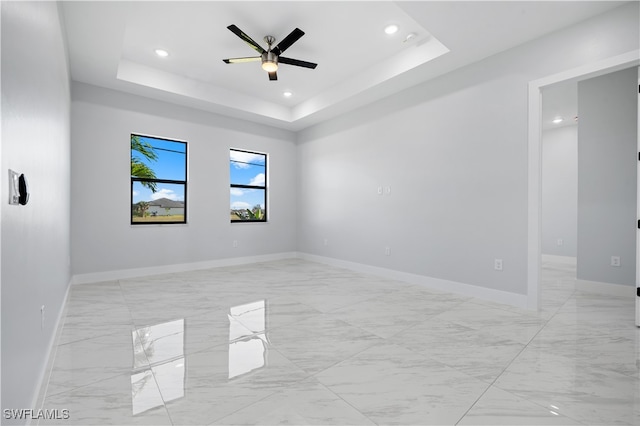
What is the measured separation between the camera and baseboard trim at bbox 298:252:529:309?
336 cm

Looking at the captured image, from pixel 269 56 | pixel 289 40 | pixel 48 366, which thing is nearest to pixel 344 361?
pixel 48 366

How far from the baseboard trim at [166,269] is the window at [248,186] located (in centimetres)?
78

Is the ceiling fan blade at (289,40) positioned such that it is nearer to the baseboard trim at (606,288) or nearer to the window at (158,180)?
the window at (158,180)

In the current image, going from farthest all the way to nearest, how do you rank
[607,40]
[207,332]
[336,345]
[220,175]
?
[220,175], [607,40], [207,332], [336,345]

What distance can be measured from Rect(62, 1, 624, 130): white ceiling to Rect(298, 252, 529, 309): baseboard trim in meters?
2.74

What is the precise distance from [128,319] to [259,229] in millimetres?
3429

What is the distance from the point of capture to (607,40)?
2.76 metres

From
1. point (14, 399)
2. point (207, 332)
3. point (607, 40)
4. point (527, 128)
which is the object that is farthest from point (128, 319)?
point (607, 40)

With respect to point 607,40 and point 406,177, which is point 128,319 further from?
point 607,40

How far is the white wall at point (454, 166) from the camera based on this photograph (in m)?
3.21

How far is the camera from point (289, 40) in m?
3.28

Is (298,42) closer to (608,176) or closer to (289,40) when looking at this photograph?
(289,40)

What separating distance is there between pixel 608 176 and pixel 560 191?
3043 mm

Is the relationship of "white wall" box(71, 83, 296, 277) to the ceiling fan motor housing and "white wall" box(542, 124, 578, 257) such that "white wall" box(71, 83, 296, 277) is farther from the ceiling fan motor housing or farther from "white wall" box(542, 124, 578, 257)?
"white wall" box(542, 124, 578, 257)
